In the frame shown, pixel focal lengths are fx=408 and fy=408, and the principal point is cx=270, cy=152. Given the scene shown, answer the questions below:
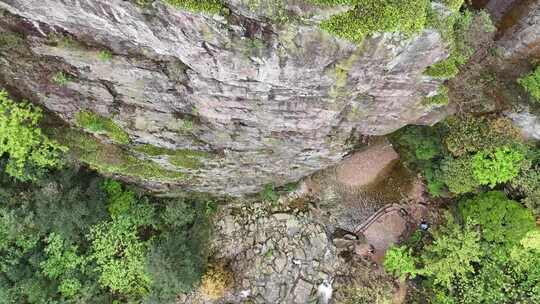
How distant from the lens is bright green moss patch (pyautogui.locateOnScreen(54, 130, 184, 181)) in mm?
10625

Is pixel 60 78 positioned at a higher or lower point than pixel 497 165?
lower

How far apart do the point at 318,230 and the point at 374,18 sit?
30.1 ft

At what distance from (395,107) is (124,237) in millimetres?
9381

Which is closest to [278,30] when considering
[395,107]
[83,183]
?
[395,107]

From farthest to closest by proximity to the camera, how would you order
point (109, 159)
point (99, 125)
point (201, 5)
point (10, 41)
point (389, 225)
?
point (389, 225) → point (109, 159) → point (99, 125) → point (10, 41) → point (201, 5)

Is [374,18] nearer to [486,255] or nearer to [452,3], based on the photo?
[452,3]

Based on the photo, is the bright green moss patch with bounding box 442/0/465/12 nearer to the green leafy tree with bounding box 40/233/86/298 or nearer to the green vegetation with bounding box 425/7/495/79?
the green vegetation with bounding box 425/7/495/79

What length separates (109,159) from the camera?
11219 mm

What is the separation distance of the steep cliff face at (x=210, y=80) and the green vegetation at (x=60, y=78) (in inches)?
0.9

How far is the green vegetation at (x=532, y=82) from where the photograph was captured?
884 centimetres

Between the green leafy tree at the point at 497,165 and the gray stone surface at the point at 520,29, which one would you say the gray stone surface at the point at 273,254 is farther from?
the gray stone surface at the point at 520,29

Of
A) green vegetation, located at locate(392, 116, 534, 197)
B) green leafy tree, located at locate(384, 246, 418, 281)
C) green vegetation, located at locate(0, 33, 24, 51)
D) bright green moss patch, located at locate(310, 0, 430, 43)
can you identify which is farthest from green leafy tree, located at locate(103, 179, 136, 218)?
bright green moss patch, located at locate(310, 0, 430, 43)

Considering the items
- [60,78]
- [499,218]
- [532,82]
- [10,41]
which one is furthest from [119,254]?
[532,82]

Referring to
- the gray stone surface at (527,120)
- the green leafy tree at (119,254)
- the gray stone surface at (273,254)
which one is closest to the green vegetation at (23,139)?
the green leafy tree at (119,254)
